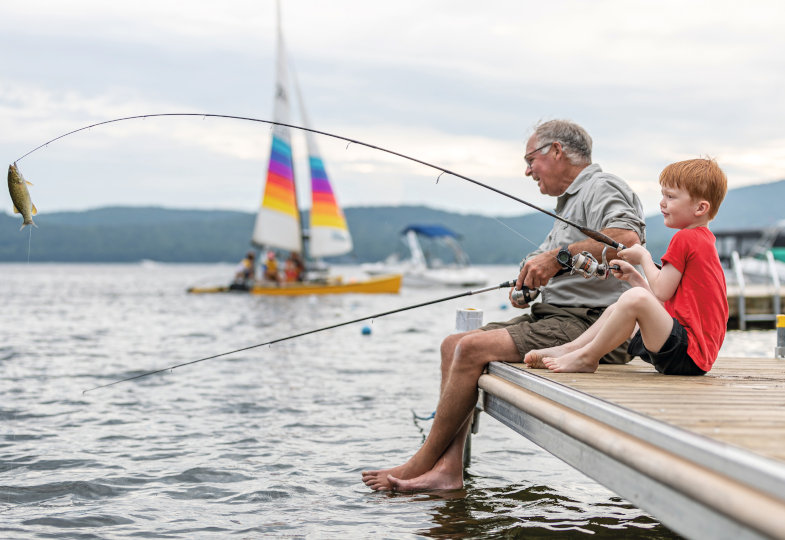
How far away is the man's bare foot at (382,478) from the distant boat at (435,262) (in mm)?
37270

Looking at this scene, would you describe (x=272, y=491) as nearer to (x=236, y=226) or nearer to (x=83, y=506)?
(x=83, y=506)

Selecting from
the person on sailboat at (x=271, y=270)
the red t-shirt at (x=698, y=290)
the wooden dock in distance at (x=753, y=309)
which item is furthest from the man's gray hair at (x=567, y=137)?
the person on sailboat at (x=271, y=270)

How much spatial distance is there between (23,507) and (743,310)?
13019mm

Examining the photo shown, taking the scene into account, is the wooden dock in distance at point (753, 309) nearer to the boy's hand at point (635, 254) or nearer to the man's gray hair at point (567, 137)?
the man's gray hair at point (567, 137)

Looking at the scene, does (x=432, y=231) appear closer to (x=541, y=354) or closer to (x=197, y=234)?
(x=541, y=354)

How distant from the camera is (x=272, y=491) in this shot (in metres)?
4.73

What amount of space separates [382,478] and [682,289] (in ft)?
6.29

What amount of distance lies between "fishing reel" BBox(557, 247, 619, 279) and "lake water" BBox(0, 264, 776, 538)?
1.23 meters

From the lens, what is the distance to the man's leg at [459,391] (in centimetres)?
411

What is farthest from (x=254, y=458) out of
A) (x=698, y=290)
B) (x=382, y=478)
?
(x=698, y=290)

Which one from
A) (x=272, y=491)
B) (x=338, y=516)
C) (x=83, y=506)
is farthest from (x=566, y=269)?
(x=83, y=506)

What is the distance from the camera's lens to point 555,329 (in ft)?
13.3

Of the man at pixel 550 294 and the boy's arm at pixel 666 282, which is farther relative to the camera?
the man at pixel 550 294

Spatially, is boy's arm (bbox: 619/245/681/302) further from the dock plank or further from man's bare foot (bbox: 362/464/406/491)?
man's bare foot (bbox: 362/464/406/491)
